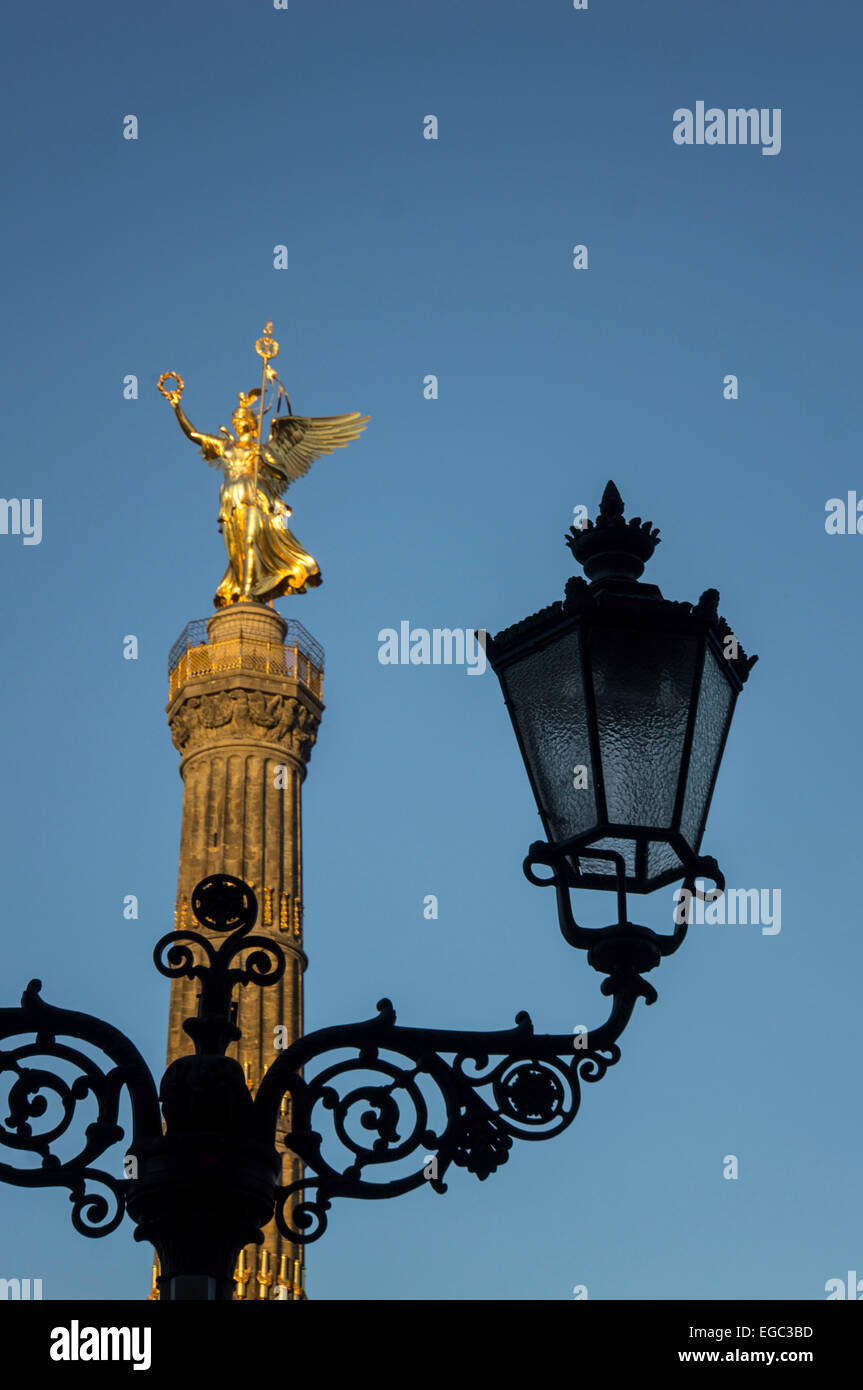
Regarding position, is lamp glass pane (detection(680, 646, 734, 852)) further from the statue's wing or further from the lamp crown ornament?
the statue's wing

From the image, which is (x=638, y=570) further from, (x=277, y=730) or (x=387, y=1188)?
(x=277, y=730)

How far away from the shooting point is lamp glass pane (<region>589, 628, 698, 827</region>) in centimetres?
477

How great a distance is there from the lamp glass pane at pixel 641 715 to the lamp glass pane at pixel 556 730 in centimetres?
4

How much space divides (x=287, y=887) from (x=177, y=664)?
4276 mm

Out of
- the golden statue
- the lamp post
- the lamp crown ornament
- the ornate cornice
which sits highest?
the golden statue

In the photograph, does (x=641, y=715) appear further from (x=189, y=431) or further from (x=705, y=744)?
(x=189, y=431)

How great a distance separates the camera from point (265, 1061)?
29.3m

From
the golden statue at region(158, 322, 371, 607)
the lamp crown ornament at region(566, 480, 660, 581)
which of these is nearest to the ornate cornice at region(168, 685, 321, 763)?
the golden statue at region(158, 322, 371, 607)

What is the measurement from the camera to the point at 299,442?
115 feet

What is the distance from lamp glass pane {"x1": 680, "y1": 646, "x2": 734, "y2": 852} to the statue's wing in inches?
1167

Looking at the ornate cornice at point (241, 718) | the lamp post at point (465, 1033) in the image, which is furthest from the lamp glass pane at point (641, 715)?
the ornate cornice at point (241, 718)

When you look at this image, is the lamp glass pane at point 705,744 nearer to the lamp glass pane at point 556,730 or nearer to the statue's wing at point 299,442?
the lamp glass pane at point 556,730

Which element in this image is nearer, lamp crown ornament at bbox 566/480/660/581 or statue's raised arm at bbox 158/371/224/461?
lamp crown ornament at bbox 566/480/660/581
